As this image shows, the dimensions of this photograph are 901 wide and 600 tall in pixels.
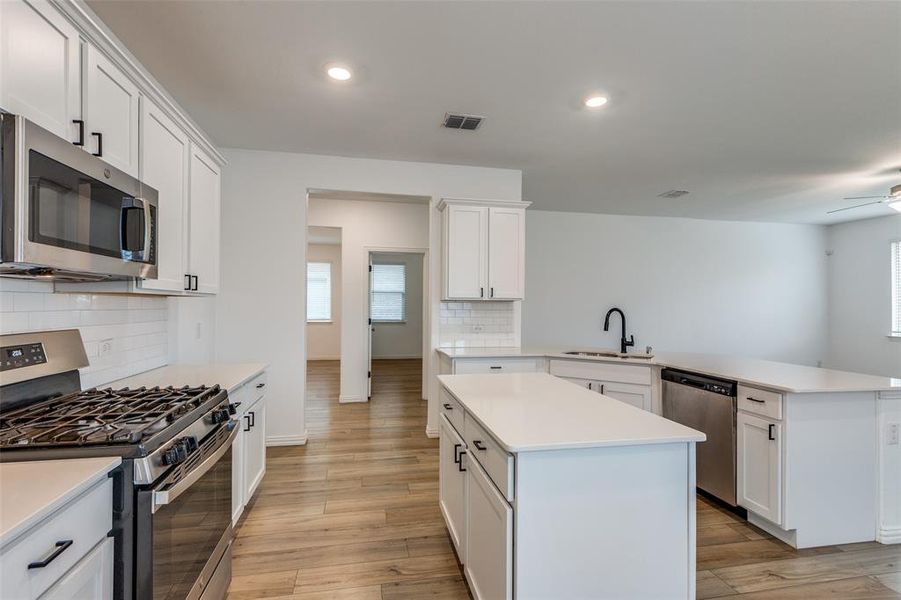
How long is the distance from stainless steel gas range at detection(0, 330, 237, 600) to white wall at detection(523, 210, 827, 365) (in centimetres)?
488

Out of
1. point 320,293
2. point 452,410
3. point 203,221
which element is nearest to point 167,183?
point 203,221

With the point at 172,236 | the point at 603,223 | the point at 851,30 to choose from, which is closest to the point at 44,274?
the point at 172,236

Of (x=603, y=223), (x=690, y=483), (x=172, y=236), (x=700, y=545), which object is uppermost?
(x=603, y=223)

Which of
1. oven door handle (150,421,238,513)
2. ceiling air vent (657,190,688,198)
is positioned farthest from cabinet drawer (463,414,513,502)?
ceiling air vent (657,190,688,198)

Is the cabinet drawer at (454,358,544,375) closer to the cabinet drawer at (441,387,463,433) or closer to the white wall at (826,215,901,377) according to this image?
the cabinet drawer at (441,387,463,433)

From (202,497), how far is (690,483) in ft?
5.74

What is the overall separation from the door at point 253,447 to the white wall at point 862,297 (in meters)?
8.21

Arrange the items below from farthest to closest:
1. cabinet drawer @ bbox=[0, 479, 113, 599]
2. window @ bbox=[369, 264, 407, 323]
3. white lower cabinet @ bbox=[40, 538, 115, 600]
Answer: window @ bbox=[369, 264, 407, 323]
white lower cabinet @ bbox=[40, 538, 115, 600]
cabinet drawer @ bbox=[0, 479, 113, 599]

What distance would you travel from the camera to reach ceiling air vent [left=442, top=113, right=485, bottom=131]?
3.04 meters

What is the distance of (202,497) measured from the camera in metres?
1.55

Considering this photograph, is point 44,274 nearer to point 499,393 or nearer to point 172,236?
point 172,236

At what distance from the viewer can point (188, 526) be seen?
4.69 feet

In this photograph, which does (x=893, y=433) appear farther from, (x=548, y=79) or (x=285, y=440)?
(x=285, y=440)

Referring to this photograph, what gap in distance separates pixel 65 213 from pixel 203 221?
1.26m
